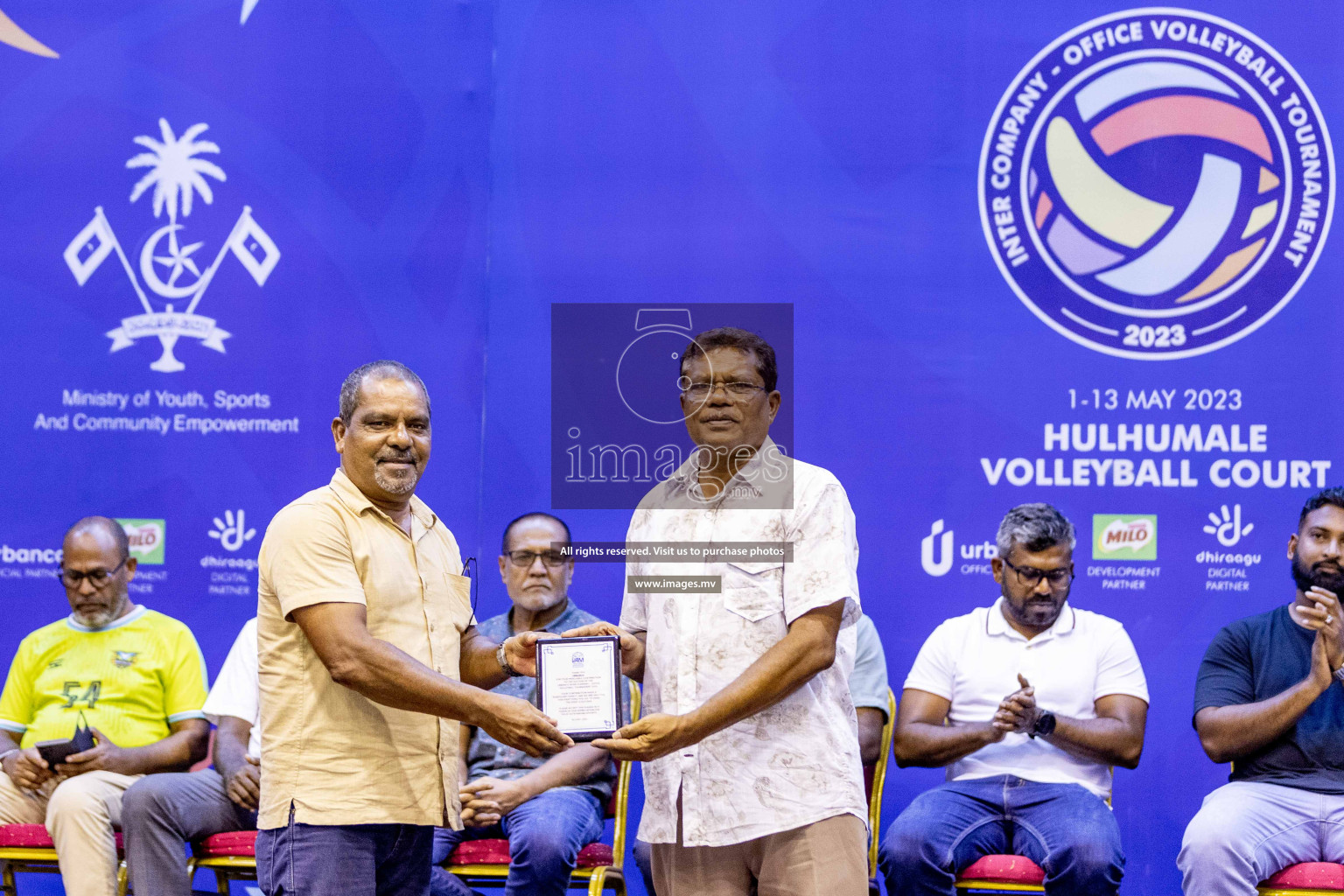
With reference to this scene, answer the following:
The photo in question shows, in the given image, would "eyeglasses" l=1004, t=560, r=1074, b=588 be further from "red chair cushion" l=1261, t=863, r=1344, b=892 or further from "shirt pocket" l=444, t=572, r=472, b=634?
"shirt pocket" l=444, t=572, r=472, b=634

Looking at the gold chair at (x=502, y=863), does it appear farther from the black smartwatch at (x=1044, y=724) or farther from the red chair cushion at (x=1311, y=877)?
the red chair cushion at (x=1311, y=877)

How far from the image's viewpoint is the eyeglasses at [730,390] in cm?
282

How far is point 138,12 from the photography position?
5.14 meters

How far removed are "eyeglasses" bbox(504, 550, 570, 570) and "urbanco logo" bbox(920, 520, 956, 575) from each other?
1.35 m

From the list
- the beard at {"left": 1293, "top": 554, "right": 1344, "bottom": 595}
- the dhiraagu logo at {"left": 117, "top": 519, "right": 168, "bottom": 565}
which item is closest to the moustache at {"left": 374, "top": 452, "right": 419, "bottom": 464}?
the dhiraagu logo at {"left": 117, "top": 519, "right": 168, "bottom": 565}

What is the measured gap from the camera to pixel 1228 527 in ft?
15.2

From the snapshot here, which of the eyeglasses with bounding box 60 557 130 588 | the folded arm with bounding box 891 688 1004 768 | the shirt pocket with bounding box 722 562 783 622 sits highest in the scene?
the eyeglasses with bounding box 60 557 130 588

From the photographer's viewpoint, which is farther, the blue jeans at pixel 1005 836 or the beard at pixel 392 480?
the blue jeans at pixel 1005 836

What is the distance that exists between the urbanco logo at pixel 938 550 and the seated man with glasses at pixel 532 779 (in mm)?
1283

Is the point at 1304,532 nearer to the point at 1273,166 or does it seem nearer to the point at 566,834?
the point at 1273,166

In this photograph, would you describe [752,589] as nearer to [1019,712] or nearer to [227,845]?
[1019,712]

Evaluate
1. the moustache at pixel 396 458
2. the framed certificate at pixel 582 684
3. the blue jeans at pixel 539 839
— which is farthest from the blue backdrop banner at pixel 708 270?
the moustache at pixel 396 458

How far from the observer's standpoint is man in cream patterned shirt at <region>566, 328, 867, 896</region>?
8.60ft

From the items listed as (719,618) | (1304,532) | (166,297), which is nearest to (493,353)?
(166,297)
